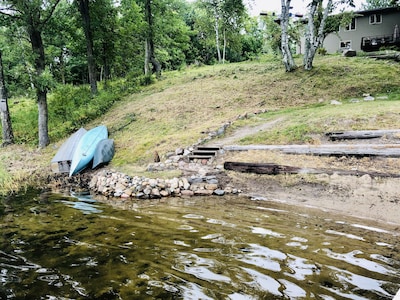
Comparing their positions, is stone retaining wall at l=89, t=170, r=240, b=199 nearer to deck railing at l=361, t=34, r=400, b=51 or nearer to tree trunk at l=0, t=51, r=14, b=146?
tree trunk at l=0, t=51, r=14, b=146

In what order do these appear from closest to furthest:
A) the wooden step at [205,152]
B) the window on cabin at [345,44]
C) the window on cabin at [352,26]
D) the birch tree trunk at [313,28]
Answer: the wooden step at [205,152] < the birch tree trunk at [313,28] < the window on cabin at [352,26] < the window on cabin at [345,44]

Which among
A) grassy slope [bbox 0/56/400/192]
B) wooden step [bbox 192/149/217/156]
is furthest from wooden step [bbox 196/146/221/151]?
grassy slope [bbox 0/56/400/192]

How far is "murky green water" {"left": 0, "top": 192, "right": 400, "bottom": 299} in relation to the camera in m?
3.59

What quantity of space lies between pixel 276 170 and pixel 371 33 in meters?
30.2

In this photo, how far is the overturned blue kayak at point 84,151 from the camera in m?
11.0

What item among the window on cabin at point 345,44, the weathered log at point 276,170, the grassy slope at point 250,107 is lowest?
the weathered log at point 276,170

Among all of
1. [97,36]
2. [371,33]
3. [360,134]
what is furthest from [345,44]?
[360,134]

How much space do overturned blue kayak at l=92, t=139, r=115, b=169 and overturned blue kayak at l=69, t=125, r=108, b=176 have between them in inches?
7.3

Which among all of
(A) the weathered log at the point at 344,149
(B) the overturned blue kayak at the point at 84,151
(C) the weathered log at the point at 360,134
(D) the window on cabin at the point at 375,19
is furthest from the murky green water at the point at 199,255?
(D) the window on cabin at the point at 375,19

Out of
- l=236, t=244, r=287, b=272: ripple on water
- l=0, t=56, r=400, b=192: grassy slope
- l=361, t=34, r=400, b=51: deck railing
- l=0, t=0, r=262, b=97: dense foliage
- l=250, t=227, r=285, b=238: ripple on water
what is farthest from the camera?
l=361, t=34, r=400, b=51: deck railing

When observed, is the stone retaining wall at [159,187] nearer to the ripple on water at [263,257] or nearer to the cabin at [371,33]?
the ripple on water at [263,257]

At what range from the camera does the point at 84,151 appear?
11.6 metres

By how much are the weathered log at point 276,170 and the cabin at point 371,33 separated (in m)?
26.2

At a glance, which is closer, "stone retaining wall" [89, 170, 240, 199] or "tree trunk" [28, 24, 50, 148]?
"stone retaining wall" [89, 170, 240, 199]
